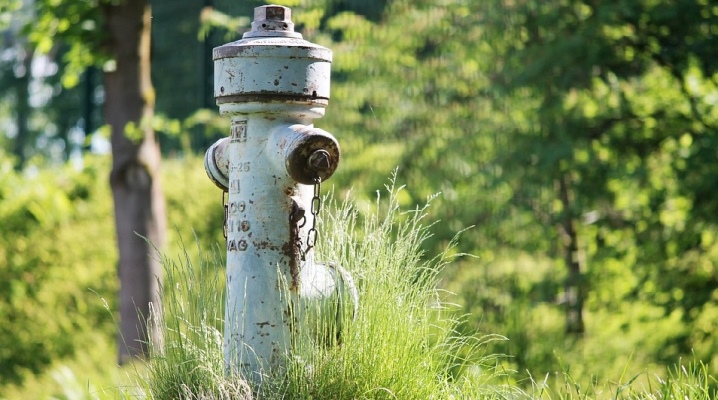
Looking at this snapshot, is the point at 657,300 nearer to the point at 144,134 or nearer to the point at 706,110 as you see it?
the point at 706,110

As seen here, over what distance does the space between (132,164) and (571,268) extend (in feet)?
10.7

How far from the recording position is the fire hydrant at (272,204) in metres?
3.03

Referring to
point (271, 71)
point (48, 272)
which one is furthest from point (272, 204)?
point (48, 272)

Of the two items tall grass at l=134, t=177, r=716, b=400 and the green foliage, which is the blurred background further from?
tall grass at l=134, t=177, r=716, b=400

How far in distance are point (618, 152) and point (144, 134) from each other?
3250mm

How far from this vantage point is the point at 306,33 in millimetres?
8562

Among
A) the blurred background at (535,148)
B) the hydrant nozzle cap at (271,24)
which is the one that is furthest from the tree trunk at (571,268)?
the hydrant nozzle cap at (271,24)

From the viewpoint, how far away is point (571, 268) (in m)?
7.70

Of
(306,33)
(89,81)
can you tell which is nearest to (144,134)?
(306,33)

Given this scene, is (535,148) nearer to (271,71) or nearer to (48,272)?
(271,71)

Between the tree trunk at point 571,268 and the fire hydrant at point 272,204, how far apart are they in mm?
4336

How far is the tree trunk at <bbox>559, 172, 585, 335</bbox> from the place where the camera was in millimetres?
7238

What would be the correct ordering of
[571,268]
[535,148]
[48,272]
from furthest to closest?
[48,272], [571,268], [535,148]

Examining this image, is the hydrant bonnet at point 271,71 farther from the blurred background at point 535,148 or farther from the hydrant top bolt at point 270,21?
the blurred background at point 535,148
